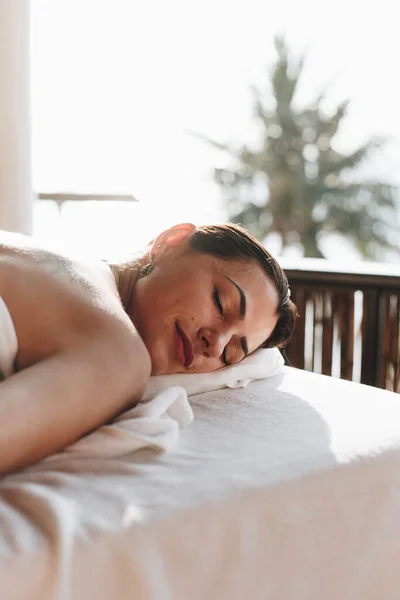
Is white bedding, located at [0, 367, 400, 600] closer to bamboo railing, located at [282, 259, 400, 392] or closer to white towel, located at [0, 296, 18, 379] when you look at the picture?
white towel, located at [0, 296, 18, 379]

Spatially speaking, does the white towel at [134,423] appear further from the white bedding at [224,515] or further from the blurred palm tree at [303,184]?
the blurred palm tree at [303,184]

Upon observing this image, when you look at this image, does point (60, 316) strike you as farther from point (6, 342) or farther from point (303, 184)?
point (303, 184)

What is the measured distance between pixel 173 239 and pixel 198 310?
0.22m

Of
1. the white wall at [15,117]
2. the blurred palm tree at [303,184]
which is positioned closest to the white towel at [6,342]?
the white wall at [15,117]

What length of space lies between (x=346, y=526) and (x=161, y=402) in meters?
0.33

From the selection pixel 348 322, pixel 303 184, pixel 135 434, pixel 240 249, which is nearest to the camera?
pixel 135 434

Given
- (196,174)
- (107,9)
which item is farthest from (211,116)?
(107,9)

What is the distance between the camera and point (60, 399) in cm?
100

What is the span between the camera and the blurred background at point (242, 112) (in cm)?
1205

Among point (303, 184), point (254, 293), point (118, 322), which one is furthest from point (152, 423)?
point (303, 184)

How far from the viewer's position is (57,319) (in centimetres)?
110

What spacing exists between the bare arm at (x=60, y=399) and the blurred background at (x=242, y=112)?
10.2m

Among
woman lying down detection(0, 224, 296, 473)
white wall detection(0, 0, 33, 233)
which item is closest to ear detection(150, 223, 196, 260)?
woman lying down detection(0, 224, 296, 473)

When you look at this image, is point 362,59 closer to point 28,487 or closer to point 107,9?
point 107,9
